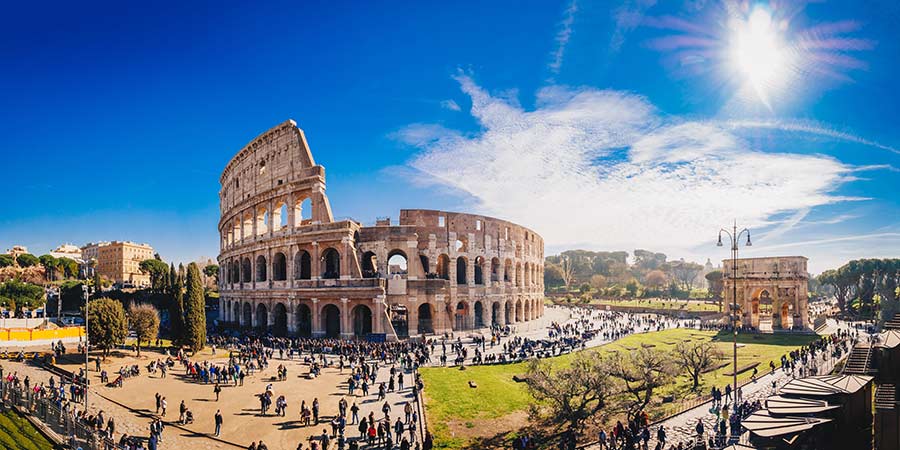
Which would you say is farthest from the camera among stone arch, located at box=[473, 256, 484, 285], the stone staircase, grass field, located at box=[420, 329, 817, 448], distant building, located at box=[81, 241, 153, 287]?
distant building, located at box=[81, 241, 153, 287]

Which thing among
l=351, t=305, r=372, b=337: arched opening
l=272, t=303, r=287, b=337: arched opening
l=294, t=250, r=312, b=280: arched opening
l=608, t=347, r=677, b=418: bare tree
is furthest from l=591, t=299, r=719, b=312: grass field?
l=272, t=303, r=287, b=337: arched opening

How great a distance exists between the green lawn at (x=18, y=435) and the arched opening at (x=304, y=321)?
70.0ft

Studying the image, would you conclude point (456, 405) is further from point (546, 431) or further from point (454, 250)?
point (454, 250)

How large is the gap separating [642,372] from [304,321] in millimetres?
29981

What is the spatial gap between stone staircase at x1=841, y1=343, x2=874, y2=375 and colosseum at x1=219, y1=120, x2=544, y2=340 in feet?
84.4

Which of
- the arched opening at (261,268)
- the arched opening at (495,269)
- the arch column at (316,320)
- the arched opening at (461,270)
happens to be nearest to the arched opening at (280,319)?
the arch column at (316,320)

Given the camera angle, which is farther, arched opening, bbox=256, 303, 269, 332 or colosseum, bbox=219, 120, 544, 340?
arched opening, bbox=256, 303, 269, 332

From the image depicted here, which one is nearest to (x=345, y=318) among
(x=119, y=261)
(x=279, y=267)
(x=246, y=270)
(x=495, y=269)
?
(x=279, y=267)

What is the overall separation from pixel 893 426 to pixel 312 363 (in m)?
24.5

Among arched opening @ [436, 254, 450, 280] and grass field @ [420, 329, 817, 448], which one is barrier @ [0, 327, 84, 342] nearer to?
grass field @ [420, 329, 817, 448]

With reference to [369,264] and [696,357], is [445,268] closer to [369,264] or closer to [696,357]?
[369,264]

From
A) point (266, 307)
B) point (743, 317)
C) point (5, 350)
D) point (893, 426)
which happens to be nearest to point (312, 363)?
point (266, 307)

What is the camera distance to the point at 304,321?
39.8 meters

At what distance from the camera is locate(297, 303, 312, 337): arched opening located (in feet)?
125
